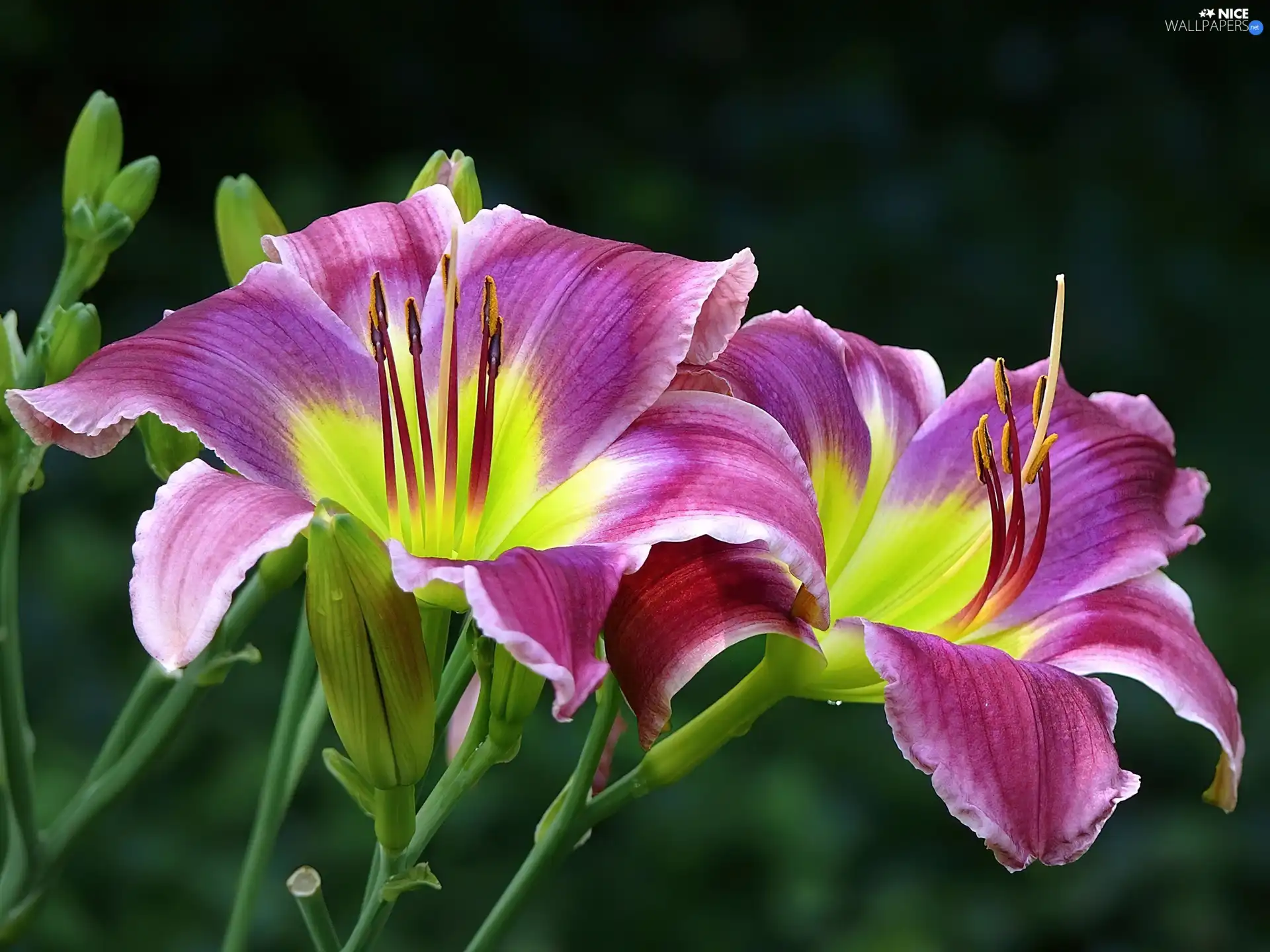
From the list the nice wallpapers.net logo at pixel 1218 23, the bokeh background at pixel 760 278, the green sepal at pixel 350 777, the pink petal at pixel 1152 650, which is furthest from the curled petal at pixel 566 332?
the nice wallpapers.net logo at pixel 1218 23

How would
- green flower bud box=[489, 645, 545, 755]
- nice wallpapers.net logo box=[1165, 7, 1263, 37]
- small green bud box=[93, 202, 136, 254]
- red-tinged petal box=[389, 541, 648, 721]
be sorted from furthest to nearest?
nice wallpapers.net logo box=[1165, 7, 1263, 37] → small green bud box=[93, 202, 136, 254] → green flower bud box=[489, 645, 545, 755] → red-tinged petal box=[389, 541, 648, 721]

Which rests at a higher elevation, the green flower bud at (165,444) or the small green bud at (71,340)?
the small green bud at (71,340)

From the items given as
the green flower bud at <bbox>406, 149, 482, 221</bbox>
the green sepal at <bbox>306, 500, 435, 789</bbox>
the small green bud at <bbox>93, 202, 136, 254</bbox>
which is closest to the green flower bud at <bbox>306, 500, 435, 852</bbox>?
the green sepal at <bbox>306, 500, 435, 789</bbox>

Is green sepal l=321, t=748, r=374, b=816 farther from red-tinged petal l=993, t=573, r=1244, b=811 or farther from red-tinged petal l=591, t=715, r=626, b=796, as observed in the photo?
red-tinged petal l=993, t=573, r=1244, b=811

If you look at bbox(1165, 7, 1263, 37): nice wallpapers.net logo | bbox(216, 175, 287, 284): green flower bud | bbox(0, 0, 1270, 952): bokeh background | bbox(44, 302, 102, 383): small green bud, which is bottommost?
bbox(0, 0, 1270, 952): bokeh background

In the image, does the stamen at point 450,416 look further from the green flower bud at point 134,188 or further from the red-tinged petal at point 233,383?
the green flower bud at point 134,188

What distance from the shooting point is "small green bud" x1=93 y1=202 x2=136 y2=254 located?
0.82 metres

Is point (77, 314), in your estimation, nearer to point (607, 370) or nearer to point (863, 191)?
point (607, 370)

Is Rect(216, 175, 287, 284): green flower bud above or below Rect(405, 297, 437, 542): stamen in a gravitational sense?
above

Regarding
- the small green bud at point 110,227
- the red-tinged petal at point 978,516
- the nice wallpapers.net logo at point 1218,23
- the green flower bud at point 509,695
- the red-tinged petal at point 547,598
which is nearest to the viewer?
the red-tinged petal at point 547,598

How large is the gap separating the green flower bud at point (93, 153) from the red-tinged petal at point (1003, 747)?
1.73 feet

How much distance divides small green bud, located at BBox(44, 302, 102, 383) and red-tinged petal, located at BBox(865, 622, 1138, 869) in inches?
15.8

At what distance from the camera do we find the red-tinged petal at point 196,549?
0.50 meters

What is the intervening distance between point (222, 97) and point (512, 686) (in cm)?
164
